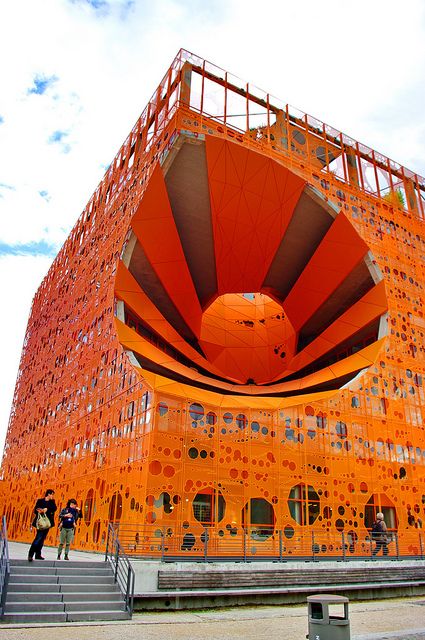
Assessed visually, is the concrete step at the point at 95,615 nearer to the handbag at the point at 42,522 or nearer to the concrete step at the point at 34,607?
the concrete step at the point at 34,607

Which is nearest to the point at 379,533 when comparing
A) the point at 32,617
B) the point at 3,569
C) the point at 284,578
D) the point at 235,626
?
the point at 284,578

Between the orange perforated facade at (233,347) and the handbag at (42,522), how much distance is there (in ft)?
10.8

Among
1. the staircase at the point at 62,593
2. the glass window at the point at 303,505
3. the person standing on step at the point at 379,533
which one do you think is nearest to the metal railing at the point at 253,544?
the person standing on step at the point at 379,533

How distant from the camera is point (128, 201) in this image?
20781mm

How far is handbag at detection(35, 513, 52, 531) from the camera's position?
31.3ft

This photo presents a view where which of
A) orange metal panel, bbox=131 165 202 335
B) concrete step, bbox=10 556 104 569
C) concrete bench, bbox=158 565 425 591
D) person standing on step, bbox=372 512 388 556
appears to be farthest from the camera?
orange metal panel, bbox=131 165 202 335

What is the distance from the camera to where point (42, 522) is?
9.56 metres

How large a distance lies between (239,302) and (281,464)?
47.1 ft

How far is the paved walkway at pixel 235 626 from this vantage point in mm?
6320

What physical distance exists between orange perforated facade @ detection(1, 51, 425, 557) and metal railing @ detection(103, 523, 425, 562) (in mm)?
81

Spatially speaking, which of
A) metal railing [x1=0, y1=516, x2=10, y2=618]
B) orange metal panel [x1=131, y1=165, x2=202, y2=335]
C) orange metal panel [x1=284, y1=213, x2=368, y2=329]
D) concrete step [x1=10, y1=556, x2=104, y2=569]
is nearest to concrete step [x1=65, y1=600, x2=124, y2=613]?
metal railing [x1=0, y1=516, x2=10, y2=618]

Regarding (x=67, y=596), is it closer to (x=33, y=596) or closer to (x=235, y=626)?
(x=33, y=596)

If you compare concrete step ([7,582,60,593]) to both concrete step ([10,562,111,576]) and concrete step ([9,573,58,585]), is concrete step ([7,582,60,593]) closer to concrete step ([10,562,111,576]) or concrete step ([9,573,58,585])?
concrete step ([9,573,58,585])

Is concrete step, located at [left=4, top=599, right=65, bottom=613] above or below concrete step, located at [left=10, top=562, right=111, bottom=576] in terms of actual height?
below
